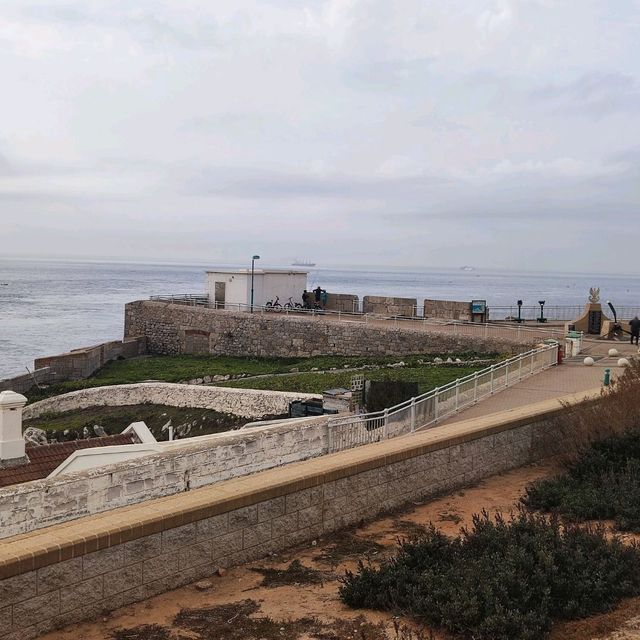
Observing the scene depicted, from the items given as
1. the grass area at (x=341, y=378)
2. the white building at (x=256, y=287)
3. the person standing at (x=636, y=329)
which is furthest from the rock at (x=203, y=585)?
the white building at (x=256, y=287)

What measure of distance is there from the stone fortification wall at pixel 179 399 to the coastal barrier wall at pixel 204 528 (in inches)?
395

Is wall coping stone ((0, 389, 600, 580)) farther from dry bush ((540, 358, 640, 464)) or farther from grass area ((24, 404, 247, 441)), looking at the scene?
grass area ((24, 404, 247, 441))

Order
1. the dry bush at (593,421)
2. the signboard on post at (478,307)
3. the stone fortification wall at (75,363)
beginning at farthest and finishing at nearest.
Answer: the signboard on post at (478,307) → the stone fortification wall at (75,363) → the dry bush at (593,421)

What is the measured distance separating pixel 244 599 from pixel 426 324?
88.0ft

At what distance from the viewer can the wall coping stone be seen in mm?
5918

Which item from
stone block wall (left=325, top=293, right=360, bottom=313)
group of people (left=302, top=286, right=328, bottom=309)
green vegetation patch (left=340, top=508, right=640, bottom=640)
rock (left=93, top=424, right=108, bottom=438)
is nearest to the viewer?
Result: green vegetation patch (left=340, top=508, right=640, bottom=640)

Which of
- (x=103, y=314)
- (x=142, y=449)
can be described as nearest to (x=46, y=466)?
(x=142, y=449)

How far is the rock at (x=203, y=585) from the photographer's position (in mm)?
6958

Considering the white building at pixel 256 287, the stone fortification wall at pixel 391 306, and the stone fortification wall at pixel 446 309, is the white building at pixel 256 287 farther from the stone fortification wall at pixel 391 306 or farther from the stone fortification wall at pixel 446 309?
the stone fortification wall at pixel 446 309

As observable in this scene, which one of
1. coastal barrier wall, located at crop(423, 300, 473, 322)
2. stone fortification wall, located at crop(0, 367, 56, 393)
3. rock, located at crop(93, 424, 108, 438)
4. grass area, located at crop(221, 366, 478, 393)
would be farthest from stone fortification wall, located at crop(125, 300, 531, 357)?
rock, located at crop(93, 424, 108, 438)

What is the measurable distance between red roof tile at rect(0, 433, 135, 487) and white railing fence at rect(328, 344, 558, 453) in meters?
4.24

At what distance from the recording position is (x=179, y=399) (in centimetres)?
2441

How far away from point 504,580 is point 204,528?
270cm

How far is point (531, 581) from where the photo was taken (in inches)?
245
